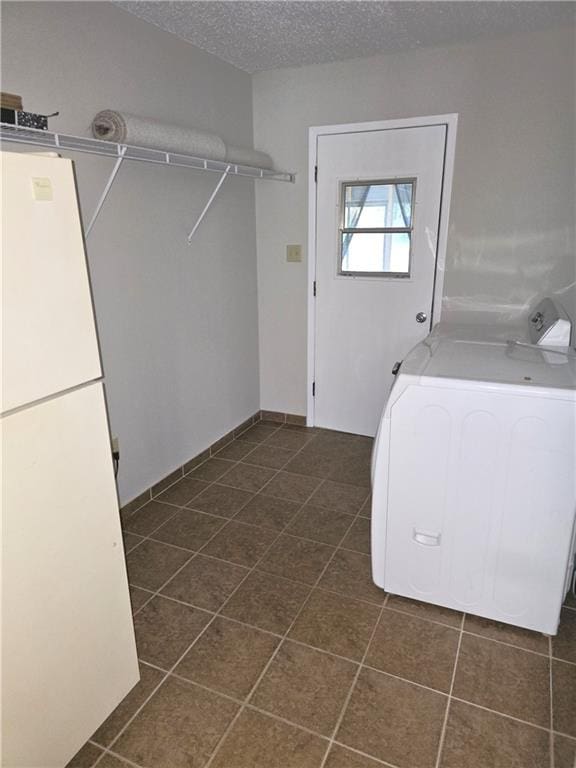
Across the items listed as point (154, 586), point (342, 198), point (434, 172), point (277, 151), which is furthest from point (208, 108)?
point (154, 586)

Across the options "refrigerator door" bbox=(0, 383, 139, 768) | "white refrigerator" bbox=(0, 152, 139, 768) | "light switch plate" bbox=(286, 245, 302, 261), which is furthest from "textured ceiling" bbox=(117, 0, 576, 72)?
"refrigerator door" bbox=(0, 383, 139, 768)

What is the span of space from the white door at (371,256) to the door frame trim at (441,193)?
0.07 feet

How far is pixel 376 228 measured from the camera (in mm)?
3215

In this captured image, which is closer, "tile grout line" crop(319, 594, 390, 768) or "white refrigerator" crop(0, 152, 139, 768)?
"white refrigerator" crop(0, 152, 139, 768)

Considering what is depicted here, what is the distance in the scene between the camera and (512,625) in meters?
1.92

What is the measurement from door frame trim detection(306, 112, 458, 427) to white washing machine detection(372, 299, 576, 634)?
1164 millimetres

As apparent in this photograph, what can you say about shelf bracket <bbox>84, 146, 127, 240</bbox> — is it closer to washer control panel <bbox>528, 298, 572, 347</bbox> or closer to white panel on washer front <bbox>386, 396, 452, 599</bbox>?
white panel on washer front <bbox>386, 396, 452, 599</bbox>

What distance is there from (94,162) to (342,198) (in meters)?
1.61

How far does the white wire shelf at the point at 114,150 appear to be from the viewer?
1.65m

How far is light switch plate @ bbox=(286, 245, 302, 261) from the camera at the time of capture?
11.4ft

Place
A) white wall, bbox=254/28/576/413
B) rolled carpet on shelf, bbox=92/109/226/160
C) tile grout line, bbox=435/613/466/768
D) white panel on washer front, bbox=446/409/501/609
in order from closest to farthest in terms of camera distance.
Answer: tile grout line, bbox=435/613/466/768 < white panel on washer front, bbox=446/409/501/609 < rolled carpet on shelf, bbox=92/109/226/160 < white wall, bbox=254/28/576/413

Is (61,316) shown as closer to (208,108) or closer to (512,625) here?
(512,625)

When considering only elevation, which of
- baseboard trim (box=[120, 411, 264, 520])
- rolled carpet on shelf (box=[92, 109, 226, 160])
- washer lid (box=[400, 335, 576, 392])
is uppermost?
rolled carpet on shelf (box=[92, 109, 226, 160])

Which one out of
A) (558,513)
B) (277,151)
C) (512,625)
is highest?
(277,151)
